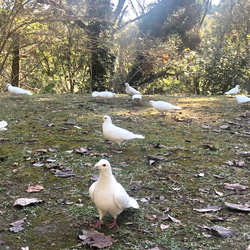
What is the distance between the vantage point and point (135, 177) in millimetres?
3049

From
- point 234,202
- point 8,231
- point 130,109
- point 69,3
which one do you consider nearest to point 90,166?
point 8,231

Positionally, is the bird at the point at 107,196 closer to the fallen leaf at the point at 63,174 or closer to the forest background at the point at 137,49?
the fallen leaf at the point at 63,174

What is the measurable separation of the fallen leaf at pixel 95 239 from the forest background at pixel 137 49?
10.7 m

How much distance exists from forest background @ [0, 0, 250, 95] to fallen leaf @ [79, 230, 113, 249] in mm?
10684

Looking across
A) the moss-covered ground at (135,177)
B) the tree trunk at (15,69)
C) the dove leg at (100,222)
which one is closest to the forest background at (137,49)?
the tree trunk at (15,69)

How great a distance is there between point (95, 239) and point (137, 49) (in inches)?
525

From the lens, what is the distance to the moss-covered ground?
6.74 feet

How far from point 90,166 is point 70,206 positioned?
0.88 m

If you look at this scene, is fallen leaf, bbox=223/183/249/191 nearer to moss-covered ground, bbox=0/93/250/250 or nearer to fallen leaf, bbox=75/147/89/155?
moss-covered ground, bbox=0/93/250/250

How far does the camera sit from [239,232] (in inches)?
82.7

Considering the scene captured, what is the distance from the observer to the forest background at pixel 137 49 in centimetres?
1315

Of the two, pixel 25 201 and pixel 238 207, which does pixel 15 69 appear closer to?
pixel 25 201

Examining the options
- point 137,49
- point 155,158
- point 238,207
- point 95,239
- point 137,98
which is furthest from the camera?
point 137,49

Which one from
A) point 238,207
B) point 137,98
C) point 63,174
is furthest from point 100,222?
point 137,98
